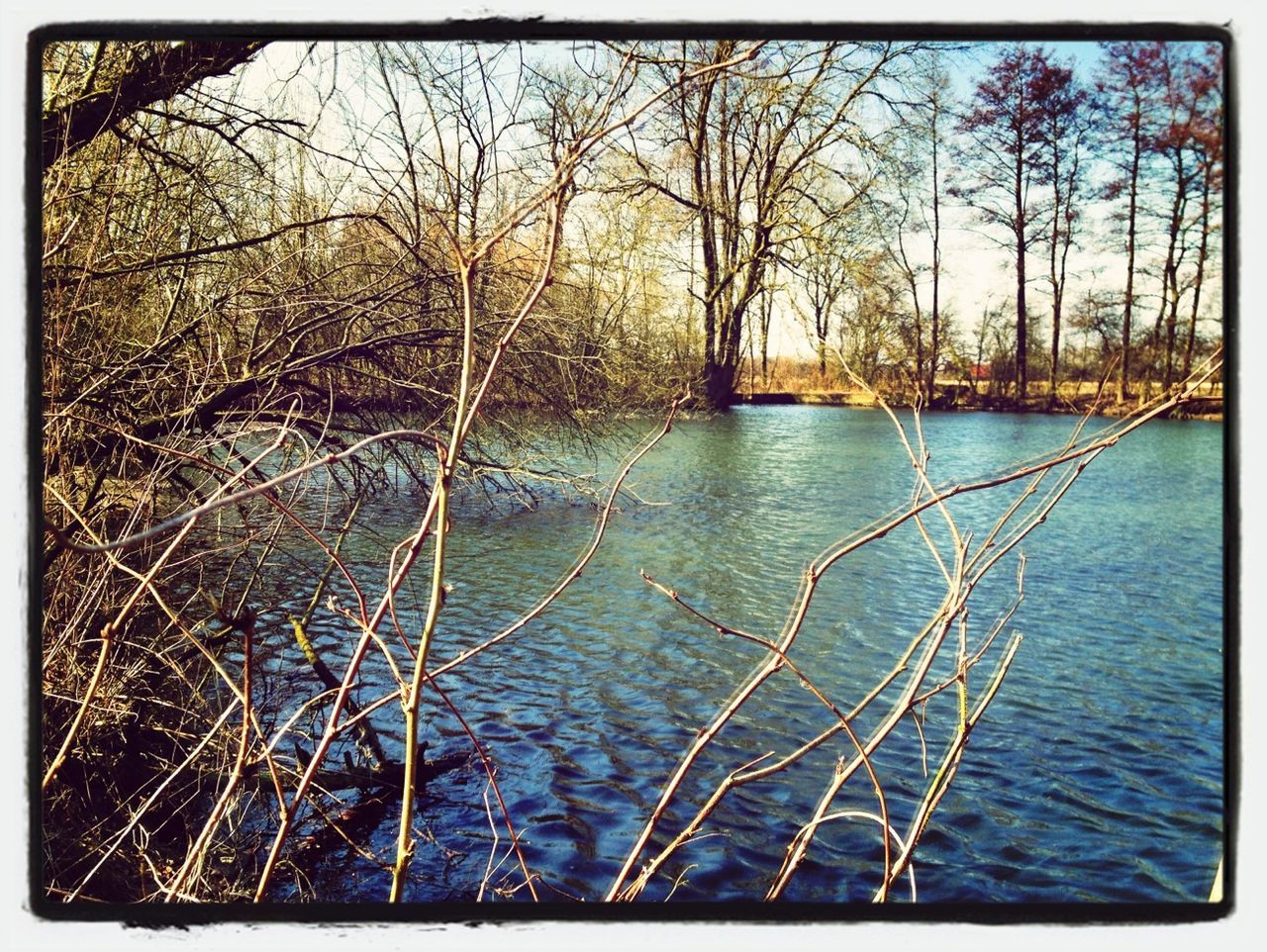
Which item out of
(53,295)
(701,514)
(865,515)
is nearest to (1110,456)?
(865,515)

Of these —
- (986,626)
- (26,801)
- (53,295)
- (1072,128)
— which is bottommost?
(986,626)

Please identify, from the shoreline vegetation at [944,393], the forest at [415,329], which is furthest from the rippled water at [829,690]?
the shoreline vegetation at [944,393]

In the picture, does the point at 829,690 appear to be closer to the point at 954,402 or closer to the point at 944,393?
the point at 954,402

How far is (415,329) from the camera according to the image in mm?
4484

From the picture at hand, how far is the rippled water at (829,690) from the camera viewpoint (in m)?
3.20

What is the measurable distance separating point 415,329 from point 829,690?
2.58 metres

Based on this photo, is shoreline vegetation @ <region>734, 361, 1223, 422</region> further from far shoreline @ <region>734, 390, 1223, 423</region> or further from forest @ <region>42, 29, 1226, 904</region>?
forest @ <region>42, 29, 1226, 904</region>

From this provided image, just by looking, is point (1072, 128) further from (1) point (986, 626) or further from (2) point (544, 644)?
(2) point (544, 644)

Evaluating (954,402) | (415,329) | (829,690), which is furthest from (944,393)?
(415,329)

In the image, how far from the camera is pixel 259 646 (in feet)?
14.1

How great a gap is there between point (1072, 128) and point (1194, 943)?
107 inches

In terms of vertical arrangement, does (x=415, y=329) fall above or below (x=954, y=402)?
above

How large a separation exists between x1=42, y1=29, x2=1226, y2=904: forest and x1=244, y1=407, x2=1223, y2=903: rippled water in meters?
0.14

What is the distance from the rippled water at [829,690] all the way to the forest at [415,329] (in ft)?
0.46
